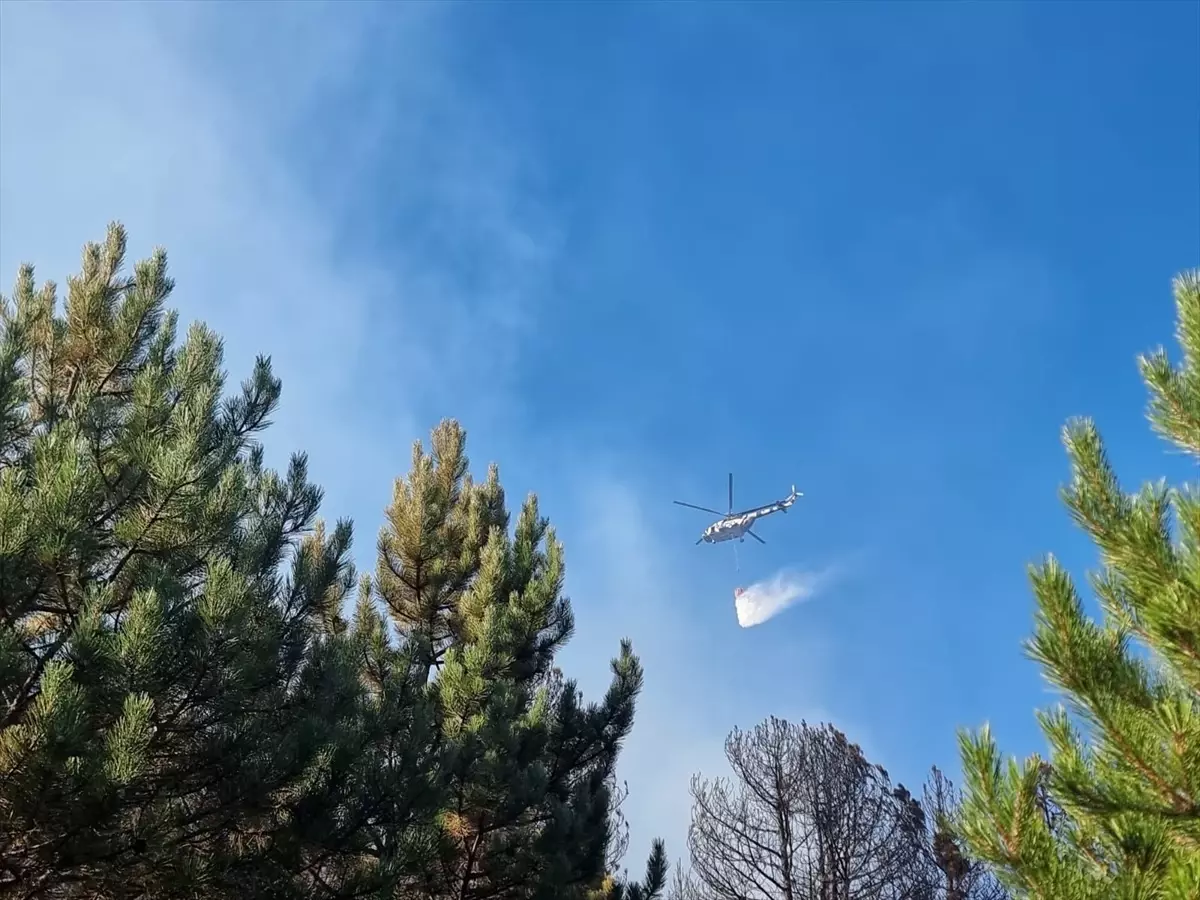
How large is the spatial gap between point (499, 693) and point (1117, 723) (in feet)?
20.0

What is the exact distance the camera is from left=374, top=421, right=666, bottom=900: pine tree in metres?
8.73

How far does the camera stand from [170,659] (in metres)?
5.05

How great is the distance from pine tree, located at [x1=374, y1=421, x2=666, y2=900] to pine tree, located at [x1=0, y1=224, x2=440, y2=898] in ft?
4.14

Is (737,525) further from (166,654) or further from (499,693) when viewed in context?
(166,654)

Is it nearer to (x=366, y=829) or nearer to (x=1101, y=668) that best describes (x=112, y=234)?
(x=366, y=829)

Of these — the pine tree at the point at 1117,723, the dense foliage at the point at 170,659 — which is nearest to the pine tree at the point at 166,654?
the dense foliage at the point at 170,659

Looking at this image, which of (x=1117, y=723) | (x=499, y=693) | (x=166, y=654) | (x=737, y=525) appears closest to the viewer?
(x=1117, y=723)

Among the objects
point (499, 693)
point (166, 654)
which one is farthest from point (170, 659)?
point (499, 693)

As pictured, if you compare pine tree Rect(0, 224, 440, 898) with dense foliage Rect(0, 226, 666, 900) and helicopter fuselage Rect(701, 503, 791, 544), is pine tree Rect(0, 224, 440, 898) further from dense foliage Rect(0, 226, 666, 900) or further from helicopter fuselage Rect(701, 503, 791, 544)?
helicopter fuselage Rect(701, 503, 791, 544)

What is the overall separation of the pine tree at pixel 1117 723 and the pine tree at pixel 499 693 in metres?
4.32

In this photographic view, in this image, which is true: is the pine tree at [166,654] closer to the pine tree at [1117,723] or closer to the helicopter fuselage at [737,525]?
the pine tree at [1117,723]

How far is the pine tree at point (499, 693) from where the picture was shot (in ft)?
28.6

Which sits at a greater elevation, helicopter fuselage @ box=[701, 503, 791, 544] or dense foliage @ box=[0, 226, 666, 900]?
helicopter fuselage @ box=[701, 503, 791, 544]

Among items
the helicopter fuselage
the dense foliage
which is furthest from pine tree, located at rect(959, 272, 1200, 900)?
the helicopter fuselage
